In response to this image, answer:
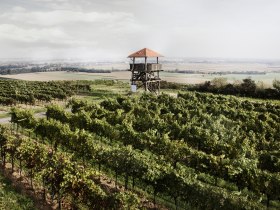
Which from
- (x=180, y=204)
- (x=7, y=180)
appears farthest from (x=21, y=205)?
(x=180, y=204)

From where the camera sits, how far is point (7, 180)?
23.8 metres

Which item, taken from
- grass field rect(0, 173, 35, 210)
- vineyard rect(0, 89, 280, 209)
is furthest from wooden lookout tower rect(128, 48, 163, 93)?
grass field rect(0, 173, 35, 210)

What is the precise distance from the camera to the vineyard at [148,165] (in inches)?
738

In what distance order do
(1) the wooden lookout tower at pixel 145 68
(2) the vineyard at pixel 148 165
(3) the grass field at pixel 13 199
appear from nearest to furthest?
1. (2) the vineyard at pixel 148 165
2. (3) the grass field at pixel 13 199
3. (1) the wooden lookout tower at pixel 145 68

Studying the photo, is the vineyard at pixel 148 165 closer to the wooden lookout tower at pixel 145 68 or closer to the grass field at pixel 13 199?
the grass field at pixel 13 199

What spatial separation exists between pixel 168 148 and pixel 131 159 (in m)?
5.08

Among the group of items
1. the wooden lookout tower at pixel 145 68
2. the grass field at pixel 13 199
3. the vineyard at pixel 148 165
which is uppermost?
the wooden lookout tower at pixel 145 68

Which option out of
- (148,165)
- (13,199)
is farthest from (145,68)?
(13,199)

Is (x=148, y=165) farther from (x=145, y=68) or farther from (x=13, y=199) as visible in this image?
(x=145, y=68)

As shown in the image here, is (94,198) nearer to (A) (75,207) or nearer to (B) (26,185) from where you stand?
(A) (75,207)

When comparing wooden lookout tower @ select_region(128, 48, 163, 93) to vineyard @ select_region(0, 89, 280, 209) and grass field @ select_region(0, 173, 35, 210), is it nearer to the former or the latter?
vineyard @ select_region(0, 89, 280, 209)

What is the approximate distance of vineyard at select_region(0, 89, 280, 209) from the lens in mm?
18755

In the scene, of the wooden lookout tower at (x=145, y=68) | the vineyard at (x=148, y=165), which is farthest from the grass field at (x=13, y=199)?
the wooden lookout tower at (x=145, y=68)

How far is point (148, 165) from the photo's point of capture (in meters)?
20.9
